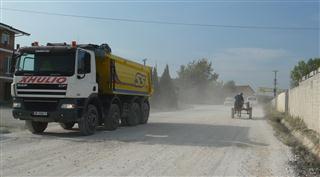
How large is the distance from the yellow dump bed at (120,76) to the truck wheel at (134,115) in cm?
64

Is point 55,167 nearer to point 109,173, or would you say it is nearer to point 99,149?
point 109,173

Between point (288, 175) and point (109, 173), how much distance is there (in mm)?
3741

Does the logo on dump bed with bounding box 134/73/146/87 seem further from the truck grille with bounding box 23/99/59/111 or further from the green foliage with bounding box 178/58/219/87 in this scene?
the green foliage with bounding box 178/58/219/87

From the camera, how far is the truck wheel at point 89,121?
55.1 ft

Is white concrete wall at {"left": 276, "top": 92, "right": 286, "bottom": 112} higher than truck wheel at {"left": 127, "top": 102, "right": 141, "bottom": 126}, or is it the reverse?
white concrete wall at {"left": 276, "top": 92, "right": 286, "bottom": 112}

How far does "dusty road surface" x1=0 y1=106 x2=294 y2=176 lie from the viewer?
10125mm

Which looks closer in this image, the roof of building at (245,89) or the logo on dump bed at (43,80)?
the logo on dump bed at (43,80)

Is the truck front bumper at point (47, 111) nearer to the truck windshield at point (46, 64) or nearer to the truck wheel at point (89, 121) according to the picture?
the truck wheel at point (89, 121)

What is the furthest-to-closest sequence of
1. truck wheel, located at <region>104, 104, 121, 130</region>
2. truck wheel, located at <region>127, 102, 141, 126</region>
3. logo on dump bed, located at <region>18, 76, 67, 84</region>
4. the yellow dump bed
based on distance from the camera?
truck wheel, located at <region>127, 102, 141, 126</region> < truck wheel, located at <region>104, 104, 121, 130</region> < the yellow dump bed < logo on dump bed, located at <region>18, 76, 67, 84</region>

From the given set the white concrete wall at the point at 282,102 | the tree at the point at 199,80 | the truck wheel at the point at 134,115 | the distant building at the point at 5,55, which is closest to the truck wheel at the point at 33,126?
the truck wheel at the point at 134,115

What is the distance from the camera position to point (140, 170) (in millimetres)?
10078

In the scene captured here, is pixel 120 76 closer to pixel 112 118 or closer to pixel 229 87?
pixel 112 118

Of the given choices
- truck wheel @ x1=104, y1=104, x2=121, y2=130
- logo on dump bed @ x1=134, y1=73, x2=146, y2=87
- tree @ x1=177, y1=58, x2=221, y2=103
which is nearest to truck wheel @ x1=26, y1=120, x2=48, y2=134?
truck wheel @ x1=104, y1=104, x2=121, y2=130

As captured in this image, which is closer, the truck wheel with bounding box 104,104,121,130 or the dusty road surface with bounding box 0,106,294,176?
the dusty road surface with bounding box 0,106,294,176
